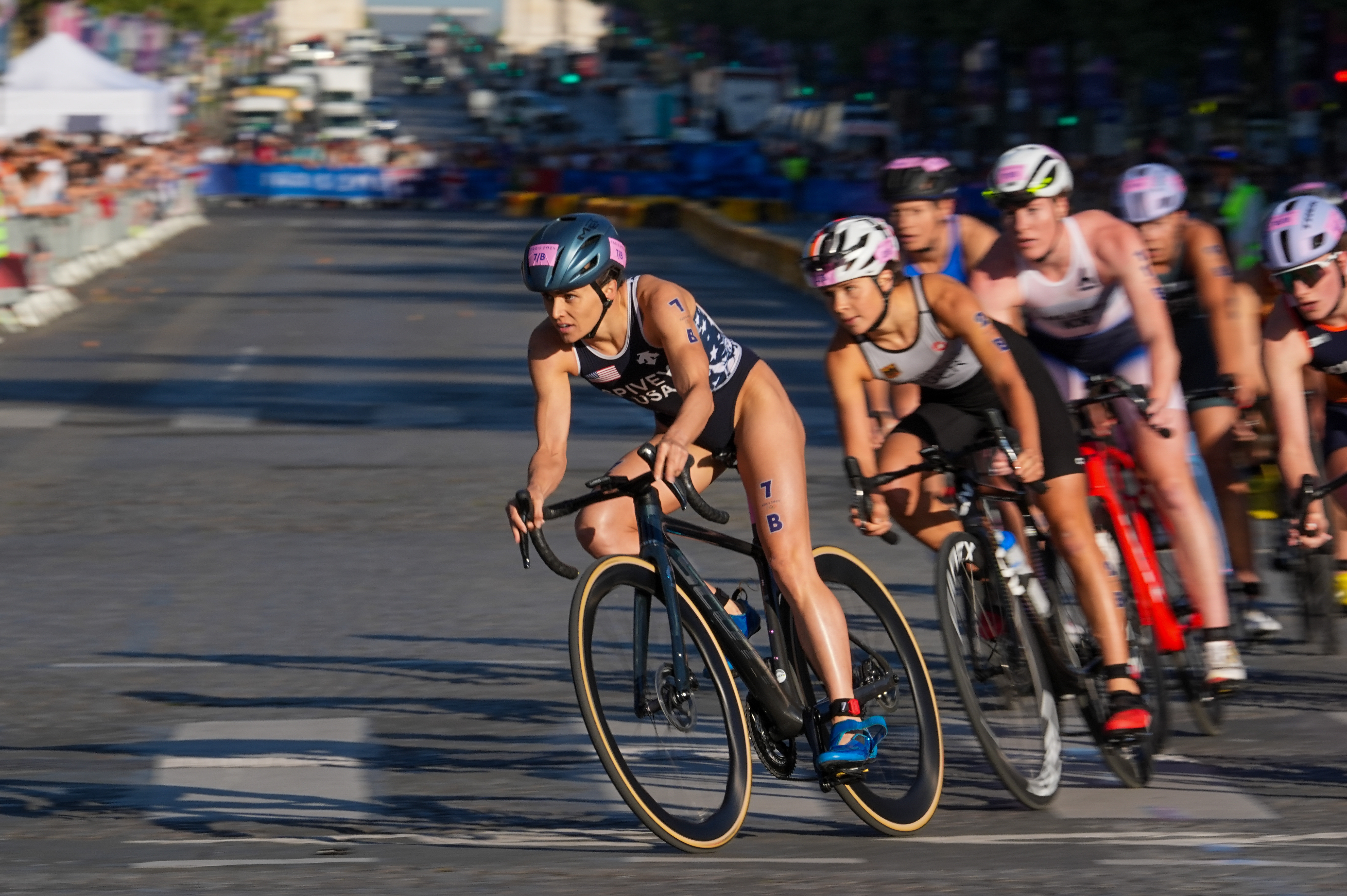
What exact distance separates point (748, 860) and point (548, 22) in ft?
640

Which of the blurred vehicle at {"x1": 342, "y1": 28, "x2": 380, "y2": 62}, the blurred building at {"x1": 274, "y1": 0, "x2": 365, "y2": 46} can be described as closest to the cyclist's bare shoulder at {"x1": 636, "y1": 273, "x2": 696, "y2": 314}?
the blurred vehicle at {"x1": 342, "y1": 28, "x2": 380, "y2": 62}

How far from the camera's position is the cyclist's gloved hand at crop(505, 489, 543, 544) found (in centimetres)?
574

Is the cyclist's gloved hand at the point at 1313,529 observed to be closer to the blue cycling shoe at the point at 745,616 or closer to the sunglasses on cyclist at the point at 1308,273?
the sunglasses on cyclist at the point at 1308,273

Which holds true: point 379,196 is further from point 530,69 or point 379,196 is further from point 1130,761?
point 530,69

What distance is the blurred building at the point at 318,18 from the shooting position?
183250 mm

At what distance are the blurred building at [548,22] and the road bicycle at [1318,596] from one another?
18481cm

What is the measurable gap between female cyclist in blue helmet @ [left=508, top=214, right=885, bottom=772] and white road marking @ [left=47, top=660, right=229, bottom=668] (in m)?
2.96

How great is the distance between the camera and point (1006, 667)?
6.25m

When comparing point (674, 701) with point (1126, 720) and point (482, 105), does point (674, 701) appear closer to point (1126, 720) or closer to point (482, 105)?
point (1126, 720)

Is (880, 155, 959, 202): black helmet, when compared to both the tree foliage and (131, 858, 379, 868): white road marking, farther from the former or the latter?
the tree foliage

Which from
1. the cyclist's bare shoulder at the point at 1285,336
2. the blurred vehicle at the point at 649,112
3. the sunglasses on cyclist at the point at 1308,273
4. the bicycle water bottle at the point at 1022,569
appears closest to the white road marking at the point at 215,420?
the cyclist's bare shoulder at the point at 1285,336

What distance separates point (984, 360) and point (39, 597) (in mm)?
5301

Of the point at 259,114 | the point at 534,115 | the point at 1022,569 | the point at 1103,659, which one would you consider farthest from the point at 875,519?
the point at 534,115

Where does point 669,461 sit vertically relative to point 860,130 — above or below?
above
